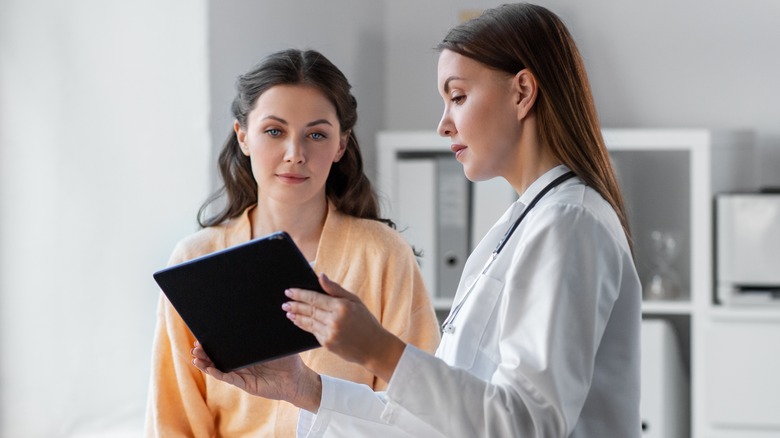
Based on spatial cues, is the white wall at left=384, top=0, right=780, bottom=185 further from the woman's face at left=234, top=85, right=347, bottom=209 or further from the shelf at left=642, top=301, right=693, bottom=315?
the woman's face at left=234, top=85, right=347, bottom=209

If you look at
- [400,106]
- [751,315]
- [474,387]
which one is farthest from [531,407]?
[400,106]

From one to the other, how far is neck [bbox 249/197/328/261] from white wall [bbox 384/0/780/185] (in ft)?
6.55

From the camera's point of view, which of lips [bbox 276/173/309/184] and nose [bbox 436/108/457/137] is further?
lips [bbox 276/173/309/184]

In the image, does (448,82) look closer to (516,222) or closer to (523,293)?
(516,222)

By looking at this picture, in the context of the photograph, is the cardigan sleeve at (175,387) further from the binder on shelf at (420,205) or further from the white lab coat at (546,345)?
the binder on shelf at (420,205)

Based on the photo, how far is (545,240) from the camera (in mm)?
1167

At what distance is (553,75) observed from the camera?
1.30 metres

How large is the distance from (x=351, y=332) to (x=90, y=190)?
1639mm

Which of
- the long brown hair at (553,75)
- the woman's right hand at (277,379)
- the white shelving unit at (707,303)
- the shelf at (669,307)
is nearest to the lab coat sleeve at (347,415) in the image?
the woman's right hand at (277,379)

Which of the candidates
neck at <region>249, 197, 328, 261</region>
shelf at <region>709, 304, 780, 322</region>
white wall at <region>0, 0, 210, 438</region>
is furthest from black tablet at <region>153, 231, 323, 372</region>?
shelf at <region>709, 304, 780, 322</region>

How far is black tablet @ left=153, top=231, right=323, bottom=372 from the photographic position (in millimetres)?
1248

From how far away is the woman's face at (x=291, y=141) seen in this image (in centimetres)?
183

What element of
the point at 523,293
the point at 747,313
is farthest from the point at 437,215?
the point at 523,293

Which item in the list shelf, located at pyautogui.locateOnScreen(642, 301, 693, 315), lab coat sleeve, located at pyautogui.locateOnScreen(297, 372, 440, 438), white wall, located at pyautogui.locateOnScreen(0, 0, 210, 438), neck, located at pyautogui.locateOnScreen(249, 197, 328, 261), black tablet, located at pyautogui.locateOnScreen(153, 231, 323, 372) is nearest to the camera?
black tablet, located at pyautogui.locateOnScreen(153, 231, 323, 372)
